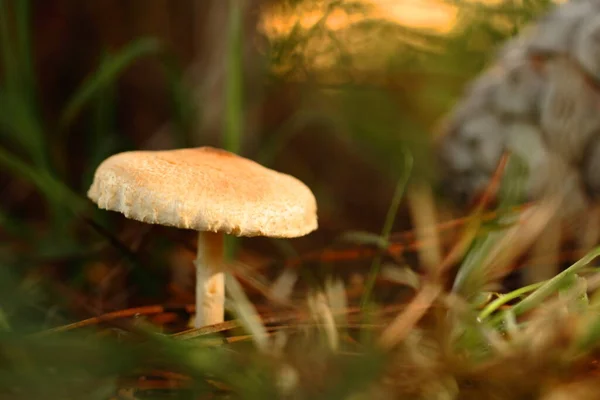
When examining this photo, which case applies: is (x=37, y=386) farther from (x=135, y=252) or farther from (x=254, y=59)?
(x=254, y=59)

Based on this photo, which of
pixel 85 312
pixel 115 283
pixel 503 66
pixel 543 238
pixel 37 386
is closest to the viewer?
pixel 37 386

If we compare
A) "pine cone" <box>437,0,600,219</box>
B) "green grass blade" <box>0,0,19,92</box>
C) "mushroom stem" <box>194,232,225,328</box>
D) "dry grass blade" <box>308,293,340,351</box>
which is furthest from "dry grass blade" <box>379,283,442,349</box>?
"green grass blade" <box>0,0,19,92</box>

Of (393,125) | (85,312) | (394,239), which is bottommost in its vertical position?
(85,312)

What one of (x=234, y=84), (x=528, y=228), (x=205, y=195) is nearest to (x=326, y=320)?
(x=205, y=195)

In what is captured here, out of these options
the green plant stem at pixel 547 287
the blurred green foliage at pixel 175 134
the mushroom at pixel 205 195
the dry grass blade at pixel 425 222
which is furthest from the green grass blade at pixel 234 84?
the green plant stem at pixel 547 287

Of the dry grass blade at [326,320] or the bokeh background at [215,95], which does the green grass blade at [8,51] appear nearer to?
the bokeh background at [215,95]

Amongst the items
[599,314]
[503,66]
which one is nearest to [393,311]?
[599,314]
